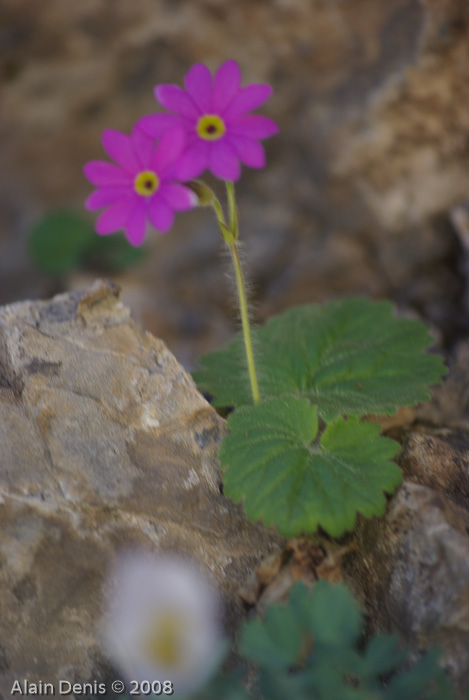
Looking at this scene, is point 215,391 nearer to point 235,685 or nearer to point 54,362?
point 54,362

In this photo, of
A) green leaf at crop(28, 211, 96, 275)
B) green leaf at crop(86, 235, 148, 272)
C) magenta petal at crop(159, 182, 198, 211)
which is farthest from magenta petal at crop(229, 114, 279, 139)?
green leaf at crop(28, 211, 96, 275)

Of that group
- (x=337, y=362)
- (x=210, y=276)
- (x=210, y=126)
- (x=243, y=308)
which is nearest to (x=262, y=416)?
(x=243, y=308)

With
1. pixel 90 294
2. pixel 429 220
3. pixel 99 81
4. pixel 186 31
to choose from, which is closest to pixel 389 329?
pixel 90 294

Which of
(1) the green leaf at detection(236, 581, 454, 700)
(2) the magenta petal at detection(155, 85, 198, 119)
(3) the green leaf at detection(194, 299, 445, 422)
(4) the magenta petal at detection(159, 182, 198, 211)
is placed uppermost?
(2) the magenta petal at detection(155, 85, 198, 119)

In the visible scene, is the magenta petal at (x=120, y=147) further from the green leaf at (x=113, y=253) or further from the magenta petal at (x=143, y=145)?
the green leaf at (x=113, y=253)

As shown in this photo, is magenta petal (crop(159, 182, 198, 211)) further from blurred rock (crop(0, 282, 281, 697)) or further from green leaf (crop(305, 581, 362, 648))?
green leaf (crop(305, 581, 362, 648))

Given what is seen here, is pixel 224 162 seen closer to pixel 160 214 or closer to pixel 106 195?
pixel 160 214
